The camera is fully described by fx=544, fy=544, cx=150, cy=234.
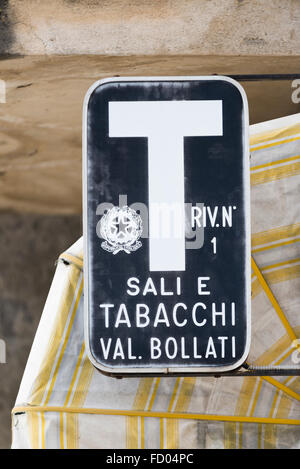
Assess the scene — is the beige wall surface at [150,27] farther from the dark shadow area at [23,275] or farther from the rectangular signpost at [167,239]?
the dark shadow area at [23,275]

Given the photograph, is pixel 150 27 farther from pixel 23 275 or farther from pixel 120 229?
pixel 23 275

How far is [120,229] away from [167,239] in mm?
212

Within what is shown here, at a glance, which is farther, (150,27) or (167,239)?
(150,27)

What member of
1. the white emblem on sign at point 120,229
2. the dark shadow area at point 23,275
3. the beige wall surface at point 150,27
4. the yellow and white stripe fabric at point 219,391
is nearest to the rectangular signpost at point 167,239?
the white emblem on sign at point 120,229

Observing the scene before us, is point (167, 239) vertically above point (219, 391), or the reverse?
point (167, 239)

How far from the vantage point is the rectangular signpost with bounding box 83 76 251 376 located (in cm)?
237

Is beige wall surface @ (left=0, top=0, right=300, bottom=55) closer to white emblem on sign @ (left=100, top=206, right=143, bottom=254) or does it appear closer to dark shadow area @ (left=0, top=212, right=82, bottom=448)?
white emblem on sign @ (left=100, top=206, right=143, bottom=254)

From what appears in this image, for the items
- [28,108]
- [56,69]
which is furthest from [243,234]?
[28,108]

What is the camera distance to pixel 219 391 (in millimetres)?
2959

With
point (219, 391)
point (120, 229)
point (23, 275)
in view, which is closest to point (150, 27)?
point (120, 229)

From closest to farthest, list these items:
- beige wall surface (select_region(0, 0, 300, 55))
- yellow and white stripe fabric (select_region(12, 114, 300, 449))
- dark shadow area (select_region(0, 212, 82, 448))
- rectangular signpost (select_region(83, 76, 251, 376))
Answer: rectangular signpost (select_region(83, 76, 251, 376))
yellow and white stripe fabric (select_region(12, 114, 300, 449))
beige wall surface (select_region(0, 0, 300, 55))
dark shadow area (select_region(0, 212, 82, 448))

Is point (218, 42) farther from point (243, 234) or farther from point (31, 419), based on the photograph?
point (31, 419)

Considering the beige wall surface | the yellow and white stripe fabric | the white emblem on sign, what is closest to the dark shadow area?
the yellow and white stripe fabric

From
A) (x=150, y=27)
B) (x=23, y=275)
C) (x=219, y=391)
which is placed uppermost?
(x=150, y=27)
